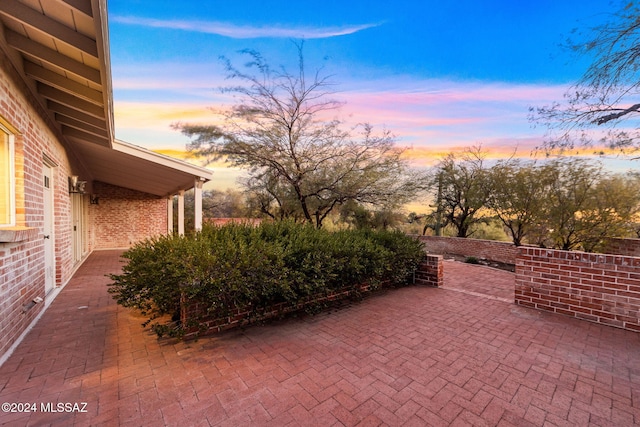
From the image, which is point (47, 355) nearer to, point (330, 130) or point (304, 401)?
point (304, 401)

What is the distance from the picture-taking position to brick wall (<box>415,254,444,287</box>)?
5.89 meters

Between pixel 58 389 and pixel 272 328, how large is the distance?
2038 millimetres

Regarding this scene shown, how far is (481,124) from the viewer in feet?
35.6

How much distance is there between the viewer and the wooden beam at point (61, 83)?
341 cm

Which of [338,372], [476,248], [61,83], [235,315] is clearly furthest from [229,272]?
[476,248]

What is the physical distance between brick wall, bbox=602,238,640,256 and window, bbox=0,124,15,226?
13.3 meters

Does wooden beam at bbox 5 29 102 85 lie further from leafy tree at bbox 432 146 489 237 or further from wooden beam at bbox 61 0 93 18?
leafy tree at bbox 432 146 489 237

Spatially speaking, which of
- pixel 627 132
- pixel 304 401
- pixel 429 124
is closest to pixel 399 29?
pixel 429 124

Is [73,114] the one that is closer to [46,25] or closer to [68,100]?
[68,100]

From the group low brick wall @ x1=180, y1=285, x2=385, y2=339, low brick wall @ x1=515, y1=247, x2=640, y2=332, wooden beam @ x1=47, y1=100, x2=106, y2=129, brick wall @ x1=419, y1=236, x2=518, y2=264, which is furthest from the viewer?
brick wall @ x1=419, y1=236, x2=518, y2=264

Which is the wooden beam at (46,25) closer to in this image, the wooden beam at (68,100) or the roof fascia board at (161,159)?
the wooden beam at (68,100)

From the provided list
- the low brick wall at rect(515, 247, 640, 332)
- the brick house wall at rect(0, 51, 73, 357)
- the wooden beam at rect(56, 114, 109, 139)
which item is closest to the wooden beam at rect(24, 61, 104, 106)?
the brick house wall at rect(0, 51, 73, 357)

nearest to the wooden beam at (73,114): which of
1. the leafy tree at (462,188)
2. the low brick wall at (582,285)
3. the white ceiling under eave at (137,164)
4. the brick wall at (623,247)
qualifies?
the white ceiling under eave at (137,164)

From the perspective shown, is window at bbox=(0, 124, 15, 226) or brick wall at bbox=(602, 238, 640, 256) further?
brick wall at bbox=(602, 238, 640, 256)
